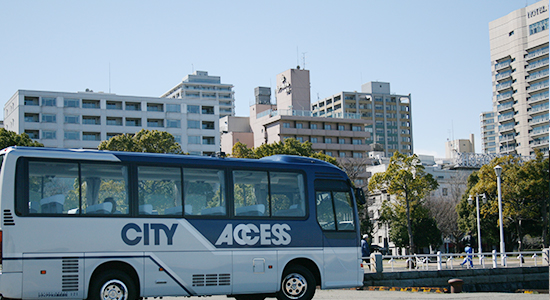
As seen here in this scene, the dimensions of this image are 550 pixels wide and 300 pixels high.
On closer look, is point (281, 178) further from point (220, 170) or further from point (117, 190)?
point (117, 190)

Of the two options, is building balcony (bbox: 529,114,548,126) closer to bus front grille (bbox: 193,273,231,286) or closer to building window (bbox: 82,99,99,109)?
building window (bbox: 82,99,99,109)

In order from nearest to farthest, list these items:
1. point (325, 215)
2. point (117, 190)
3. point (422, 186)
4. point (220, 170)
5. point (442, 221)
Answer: point (117, 190)
point (220, 170)
point (325, 215)
point (422, 186)
point (442, 221)

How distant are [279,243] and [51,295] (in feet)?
16.7

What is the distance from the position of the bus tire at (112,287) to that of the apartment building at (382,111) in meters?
131

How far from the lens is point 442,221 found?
7669 cm

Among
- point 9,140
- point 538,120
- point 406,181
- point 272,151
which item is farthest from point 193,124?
point 538,120

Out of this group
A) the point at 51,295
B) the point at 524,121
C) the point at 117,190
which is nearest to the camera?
the point at 51,295

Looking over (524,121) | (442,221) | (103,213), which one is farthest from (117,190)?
(524,121)

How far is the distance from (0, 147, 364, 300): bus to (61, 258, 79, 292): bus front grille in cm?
2

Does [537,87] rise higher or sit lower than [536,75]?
lower

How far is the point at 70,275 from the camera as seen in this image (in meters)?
12.1

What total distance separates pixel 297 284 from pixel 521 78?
117793 millimetres

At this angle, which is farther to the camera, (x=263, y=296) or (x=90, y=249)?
(x=263, y=296)

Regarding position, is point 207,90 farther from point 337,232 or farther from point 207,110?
point 337,232
